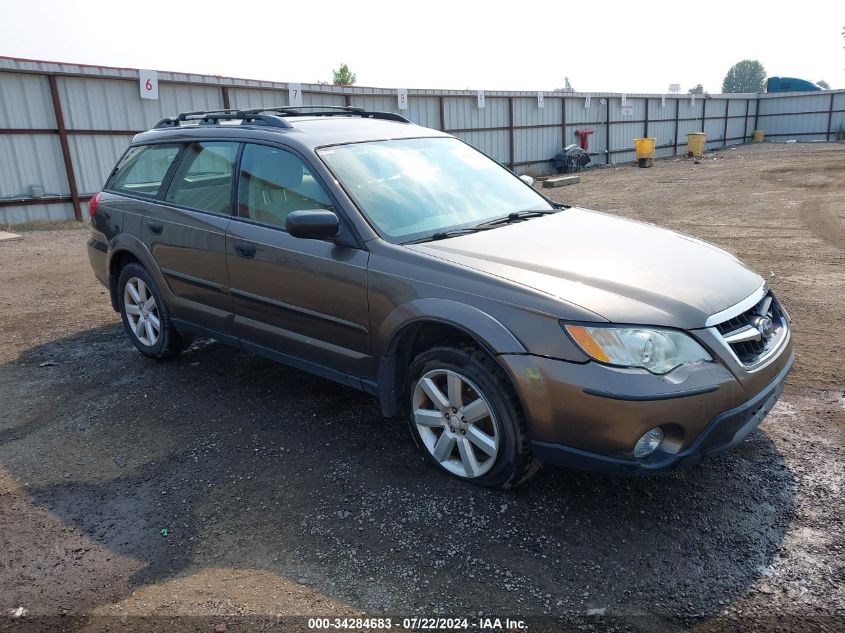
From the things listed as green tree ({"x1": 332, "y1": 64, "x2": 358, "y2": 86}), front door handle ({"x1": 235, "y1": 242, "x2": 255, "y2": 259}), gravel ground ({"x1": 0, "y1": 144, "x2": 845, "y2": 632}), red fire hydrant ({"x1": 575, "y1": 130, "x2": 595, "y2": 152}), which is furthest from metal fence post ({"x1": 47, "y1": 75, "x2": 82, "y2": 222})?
green tree ({"x1": 332, "y1": 64, "x2": 358, "y2": 86})

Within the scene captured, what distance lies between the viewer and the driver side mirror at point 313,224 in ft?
11.2

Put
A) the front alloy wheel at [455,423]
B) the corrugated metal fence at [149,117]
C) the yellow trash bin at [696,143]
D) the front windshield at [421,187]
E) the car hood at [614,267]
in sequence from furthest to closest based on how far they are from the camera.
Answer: the yellow trash bin at [696,143], the corrugated metal fence at [149,117], the front windshield at [421,187], the front alloy wheel at [455,423], the car hood at [614,267]

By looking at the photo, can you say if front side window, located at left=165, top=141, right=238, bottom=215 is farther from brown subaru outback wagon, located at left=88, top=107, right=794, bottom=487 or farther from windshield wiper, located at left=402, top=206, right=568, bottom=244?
windshield wiper, located at left=402, top=206, right=568, bottom=244

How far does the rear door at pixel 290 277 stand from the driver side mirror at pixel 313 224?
15cm

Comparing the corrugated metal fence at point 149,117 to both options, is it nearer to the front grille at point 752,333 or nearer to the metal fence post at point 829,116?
the metal fence post at point 829,116

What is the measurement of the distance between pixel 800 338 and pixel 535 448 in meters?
3.31

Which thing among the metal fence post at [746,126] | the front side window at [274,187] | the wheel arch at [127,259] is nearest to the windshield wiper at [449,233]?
the front side window at [274,187]

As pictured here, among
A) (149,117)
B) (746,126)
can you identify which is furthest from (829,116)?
(149,117)

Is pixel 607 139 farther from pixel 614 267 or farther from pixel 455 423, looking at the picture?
pixel 455 423

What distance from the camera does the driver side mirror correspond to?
3.41 metres

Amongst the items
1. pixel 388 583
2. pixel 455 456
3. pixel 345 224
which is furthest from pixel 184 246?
pixel 388 583

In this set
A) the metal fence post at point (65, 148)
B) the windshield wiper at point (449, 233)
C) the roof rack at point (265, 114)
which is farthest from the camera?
the metal fence post at point (65, 148)

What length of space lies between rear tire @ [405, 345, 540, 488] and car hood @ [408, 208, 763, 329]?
0.46m

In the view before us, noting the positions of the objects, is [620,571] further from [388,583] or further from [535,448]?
[388,583]
